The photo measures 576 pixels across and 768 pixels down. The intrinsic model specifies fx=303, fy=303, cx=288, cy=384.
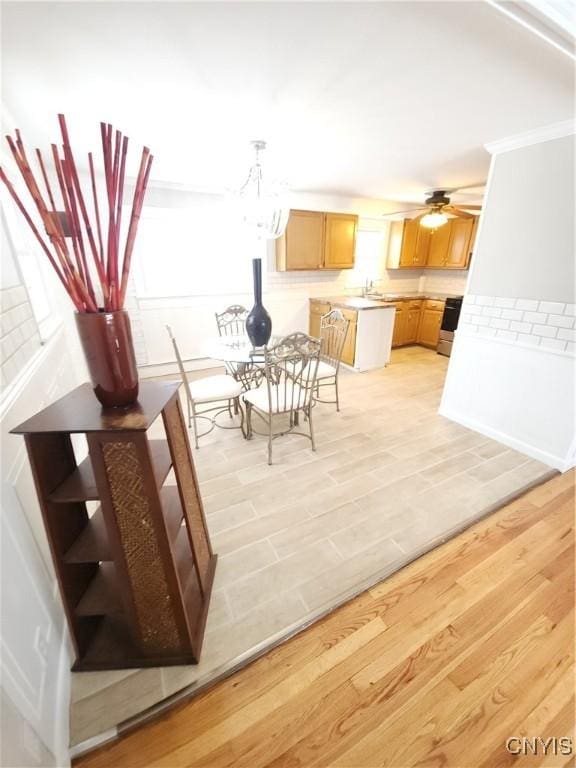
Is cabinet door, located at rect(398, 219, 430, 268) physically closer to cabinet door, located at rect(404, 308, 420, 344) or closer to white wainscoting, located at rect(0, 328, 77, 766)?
cabinet door, located at rect(404, 308, 420, 344)

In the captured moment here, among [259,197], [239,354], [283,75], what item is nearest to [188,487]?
[239,354]

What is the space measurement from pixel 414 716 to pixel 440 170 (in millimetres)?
3965

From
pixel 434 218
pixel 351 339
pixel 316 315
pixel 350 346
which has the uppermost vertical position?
pixel 434 218

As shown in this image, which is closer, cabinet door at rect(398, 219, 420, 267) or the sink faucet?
cabinet door at rect(398, 219, 420, 267)

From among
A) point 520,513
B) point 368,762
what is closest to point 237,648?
point 368,762

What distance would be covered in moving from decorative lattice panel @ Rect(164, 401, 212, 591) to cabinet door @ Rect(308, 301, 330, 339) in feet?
11.4

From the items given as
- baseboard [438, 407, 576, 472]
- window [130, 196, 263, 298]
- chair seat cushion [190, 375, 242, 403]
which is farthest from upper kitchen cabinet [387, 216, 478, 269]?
chair seat cushion [190, 375, 242, 403]

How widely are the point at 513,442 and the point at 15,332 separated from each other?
3.29m

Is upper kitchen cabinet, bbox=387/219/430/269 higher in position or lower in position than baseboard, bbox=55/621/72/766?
higher

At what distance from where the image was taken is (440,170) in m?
3.01

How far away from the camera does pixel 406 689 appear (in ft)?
3.65

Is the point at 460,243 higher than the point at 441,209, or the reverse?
the point at 441,209

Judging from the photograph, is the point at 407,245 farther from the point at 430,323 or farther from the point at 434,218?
the point at 434,218

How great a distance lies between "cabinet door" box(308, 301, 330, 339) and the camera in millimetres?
4437
